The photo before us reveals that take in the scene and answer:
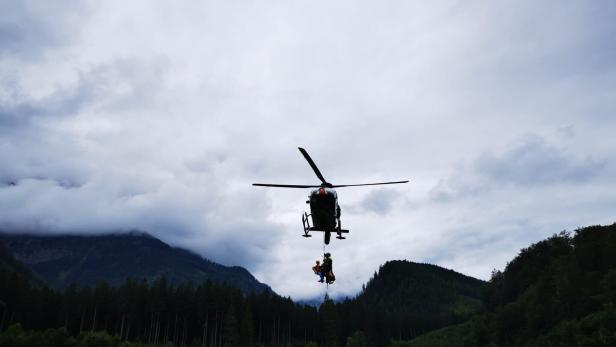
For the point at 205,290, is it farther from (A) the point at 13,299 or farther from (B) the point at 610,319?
(B) the point at 610,319

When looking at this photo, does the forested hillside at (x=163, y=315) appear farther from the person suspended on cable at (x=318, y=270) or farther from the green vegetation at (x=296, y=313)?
the person suspended on cable at (x=318, y=270)

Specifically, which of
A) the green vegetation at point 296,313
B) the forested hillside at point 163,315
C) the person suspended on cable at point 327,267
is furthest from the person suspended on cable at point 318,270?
the forested hillside at point 163,315

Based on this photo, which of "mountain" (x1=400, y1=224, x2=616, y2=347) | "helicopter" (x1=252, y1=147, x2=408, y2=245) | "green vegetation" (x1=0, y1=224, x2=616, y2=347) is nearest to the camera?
"helicopter" (x1=252, y1=147, x2=408, y2=245)

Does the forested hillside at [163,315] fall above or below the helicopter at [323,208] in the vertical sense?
below

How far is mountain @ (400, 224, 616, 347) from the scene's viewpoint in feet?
202

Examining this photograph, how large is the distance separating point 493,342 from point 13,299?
105078 mm

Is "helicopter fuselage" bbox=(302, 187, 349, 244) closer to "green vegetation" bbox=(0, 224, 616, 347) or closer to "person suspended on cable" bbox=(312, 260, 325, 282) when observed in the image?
"person suspended on cable" bbox=(312, 260, 325, 282)

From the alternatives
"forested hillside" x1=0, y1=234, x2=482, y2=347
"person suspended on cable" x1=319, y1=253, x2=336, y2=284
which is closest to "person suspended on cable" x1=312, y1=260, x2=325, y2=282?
"person suspended on cable" x1=319, y1=253, x2=336, y2=284

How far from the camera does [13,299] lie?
91.2 metres

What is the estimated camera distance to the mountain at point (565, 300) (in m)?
61.7

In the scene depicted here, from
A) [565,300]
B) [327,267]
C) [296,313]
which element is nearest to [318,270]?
[327,267]

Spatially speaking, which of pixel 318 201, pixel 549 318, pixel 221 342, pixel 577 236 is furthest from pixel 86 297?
pixel 577 236

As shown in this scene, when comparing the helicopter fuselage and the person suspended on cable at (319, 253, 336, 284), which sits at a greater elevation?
the helicopter fuselage

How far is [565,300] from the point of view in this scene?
258 ft
